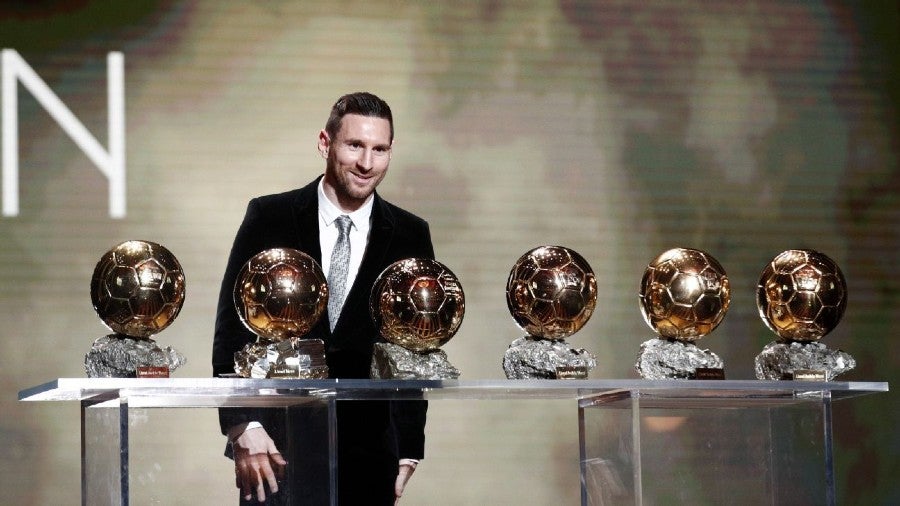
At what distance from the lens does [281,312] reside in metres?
2.78

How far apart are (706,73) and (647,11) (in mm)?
296

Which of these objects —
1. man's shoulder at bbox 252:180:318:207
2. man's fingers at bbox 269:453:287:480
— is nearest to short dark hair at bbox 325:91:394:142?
man's shoulder at bbox 252:180:318:207

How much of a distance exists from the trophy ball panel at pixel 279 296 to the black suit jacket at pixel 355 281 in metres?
0.27

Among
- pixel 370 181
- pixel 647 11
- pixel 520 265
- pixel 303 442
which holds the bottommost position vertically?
pixel 303 442

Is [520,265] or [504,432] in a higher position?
[520,265]

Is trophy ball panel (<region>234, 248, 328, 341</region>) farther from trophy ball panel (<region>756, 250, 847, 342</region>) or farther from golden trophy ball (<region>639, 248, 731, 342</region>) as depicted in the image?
trophy ball panel (<region>756, 250, 847, 342</region>)

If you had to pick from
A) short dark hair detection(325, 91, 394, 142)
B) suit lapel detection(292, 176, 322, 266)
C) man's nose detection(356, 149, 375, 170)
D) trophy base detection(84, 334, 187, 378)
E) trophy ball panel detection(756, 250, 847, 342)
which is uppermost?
short dark hair detection(325, 91, 394, 142)

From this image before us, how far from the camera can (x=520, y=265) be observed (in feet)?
9.91

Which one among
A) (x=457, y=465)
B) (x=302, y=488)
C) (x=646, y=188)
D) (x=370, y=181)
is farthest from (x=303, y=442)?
(x=646, y=188)

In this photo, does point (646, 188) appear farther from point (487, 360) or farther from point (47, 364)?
point (47, 364)

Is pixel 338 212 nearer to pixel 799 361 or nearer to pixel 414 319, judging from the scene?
pixel 414 319

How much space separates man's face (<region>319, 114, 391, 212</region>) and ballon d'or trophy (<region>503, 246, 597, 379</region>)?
0.51 metres

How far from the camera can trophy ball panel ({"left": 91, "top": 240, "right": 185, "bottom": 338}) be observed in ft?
9.19

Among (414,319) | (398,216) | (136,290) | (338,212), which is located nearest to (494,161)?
(398,216)
